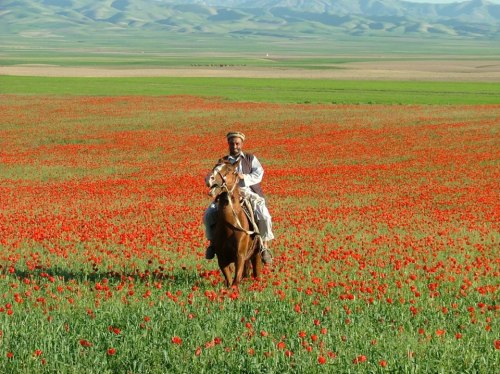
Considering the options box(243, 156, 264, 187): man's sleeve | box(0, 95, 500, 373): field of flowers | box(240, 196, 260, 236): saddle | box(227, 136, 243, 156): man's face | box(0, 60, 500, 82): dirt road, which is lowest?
box(0, 60, 500, 82): dirt road

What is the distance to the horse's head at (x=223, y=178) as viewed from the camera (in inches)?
480

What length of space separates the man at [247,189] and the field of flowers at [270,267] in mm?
852

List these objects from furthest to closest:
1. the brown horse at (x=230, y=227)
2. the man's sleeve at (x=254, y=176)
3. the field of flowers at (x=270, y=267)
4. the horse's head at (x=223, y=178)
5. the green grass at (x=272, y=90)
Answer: the green grass at (x=272, y=90) < the man's sleeve at (x=254, y=176) < the brown horse at (x=230, y=227) < the horse's head at (x=223, y=178) < the field of flowers at (x=270, y=267)

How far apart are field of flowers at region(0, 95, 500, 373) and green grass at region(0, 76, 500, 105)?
34591 millimetres

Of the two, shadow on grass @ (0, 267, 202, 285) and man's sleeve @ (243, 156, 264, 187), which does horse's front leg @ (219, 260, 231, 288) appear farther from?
man's sleeve @ (243, 156, 264, 187)

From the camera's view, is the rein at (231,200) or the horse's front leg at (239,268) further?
the horse's front leg at (239,268)

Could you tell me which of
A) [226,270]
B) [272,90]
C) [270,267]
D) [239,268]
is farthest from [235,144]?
[272,90]

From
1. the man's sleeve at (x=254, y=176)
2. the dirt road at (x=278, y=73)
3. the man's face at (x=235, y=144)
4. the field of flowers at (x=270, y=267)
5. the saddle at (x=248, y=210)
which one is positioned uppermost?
the man's face at (x=235, y=144)

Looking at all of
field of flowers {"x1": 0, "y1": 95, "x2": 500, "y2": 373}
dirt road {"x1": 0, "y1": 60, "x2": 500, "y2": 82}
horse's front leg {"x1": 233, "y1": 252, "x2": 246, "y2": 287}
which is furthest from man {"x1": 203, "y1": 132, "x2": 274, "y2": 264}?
dirt road {"x1": 0, "y1": 60, "x2": 500, "y2": 82}

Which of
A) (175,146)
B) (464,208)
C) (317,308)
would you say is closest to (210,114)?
(175,146)

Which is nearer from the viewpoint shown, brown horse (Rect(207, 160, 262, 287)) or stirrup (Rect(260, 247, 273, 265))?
brown horse (Rect(207, 160, 262, 287))

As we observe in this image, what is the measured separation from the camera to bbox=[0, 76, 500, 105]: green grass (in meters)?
81.6

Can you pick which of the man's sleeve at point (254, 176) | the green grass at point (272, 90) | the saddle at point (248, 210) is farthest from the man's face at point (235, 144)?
the green grass at point (272, 90)

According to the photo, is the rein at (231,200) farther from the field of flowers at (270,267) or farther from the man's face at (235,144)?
the field of flowers at (270,267)
